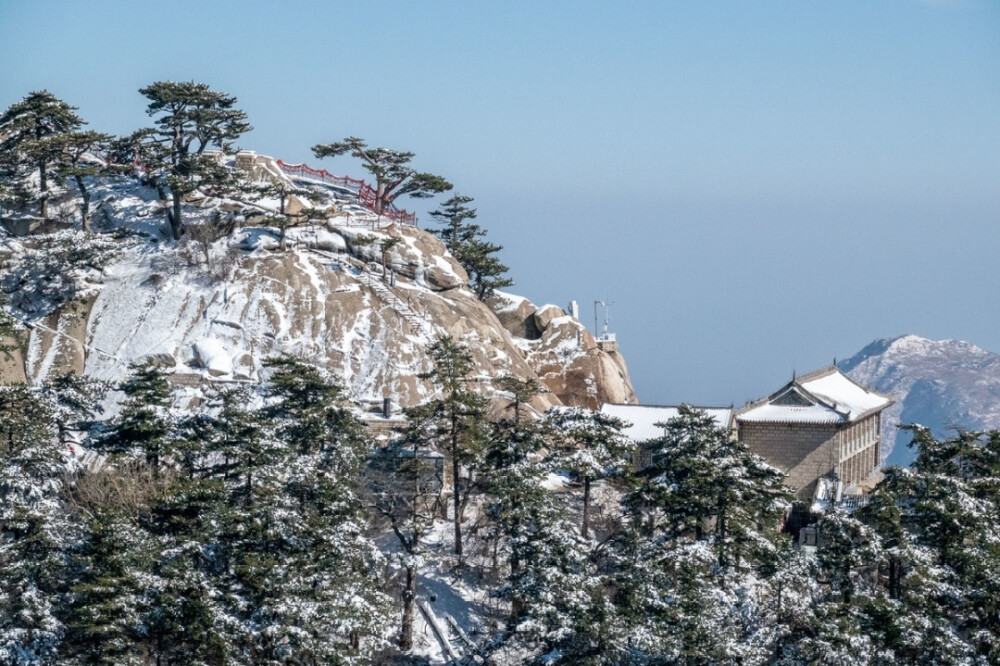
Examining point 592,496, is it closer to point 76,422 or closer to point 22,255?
point 76,422

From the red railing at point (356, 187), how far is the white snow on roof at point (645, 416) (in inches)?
815

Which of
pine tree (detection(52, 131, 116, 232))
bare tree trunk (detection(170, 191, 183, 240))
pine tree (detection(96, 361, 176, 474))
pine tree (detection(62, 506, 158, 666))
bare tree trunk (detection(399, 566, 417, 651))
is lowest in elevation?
bare tree trunk (detection(399, 566, 417, 651))

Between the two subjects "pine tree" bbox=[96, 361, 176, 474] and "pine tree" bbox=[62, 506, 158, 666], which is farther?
"pine tree" bbox=[96, 361, 176, 474]

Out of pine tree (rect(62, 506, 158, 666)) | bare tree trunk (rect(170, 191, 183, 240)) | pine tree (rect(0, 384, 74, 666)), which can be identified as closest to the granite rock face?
bare tree trunk (rect(170, 191, 183, 240))

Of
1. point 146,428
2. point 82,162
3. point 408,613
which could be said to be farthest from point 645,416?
point 82,162

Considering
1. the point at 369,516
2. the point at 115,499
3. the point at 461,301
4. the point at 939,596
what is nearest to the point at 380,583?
the point at 369,516

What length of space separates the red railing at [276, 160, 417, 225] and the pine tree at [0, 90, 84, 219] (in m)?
13.4

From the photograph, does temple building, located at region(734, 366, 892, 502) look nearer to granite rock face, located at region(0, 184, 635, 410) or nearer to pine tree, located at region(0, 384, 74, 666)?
granite rock face, located at region(0, 184, 635, 410)

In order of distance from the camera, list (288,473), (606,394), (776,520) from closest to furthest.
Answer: (288,473) → (776,520) → (606,394)

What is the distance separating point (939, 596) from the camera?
40.2 m

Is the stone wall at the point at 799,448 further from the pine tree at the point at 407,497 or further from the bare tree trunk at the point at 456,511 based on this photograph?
the pine tree at the point at 407,497

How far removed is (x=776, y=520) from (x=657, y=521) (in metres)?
5.18

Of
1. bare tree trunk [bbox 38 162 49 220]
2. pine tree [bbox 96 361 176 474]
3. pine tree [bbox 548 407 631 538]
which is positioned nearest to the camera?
pine tree [bbox 96 361 176 474]

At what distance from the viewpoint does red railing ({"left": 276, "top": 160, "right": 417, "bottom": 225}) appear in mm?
74812
